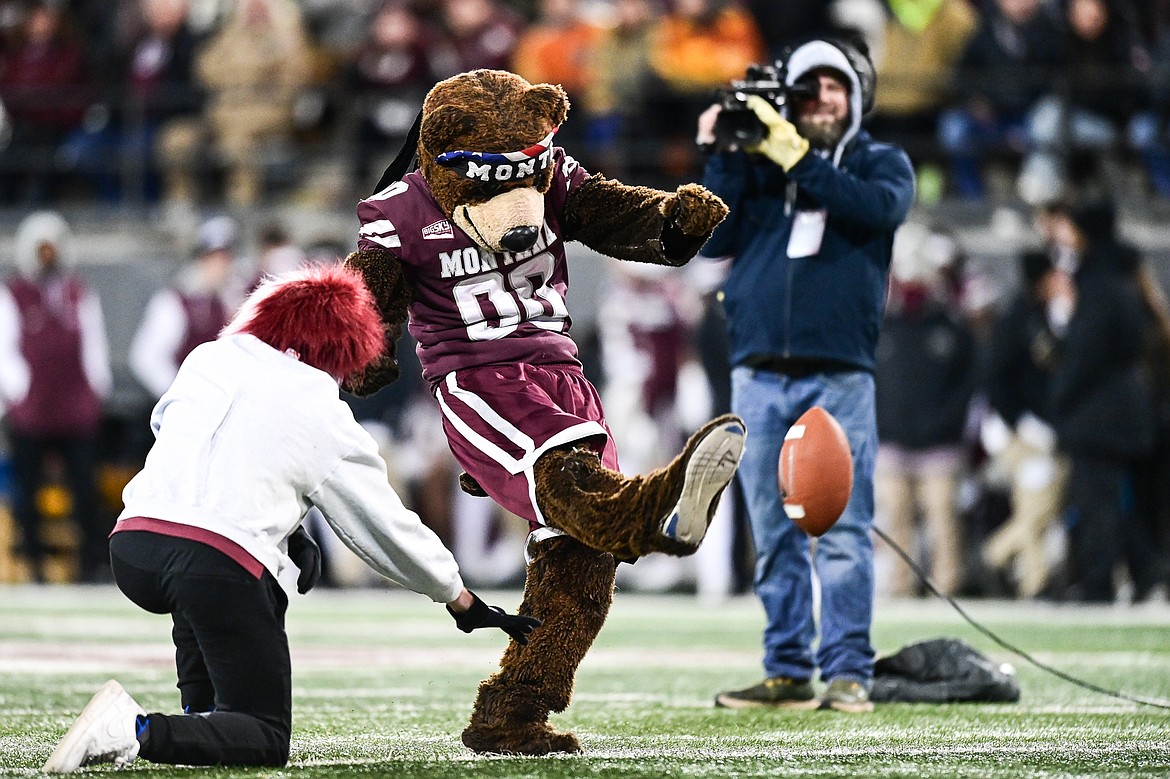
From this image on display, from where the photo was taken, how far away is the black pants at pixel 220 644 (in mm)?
3961

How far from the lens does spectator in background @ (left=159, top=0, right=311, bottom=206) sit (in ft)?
46.2

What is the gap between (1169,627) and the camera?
28.9 feet

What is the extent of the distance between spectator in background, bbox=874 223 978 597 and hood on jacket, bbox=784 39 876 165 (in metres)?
5.05

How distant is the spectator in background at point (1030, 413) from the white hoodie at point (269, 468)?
7.14m

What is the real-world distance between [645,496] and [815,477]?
3.19 ft

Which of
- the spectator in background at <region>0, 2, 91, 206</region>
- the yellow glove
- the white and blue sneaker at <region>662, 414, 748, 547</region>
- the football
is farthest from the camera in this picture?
the spectator in background at <region>0, 2, 91, 206</region>

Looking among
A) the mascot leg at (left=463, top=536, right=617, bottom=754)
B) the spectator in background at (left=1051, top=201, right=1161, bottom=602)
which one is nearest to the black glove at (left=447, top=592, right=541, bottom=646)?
the mascot leg at (left=463, top=536, right=617, bottom=754)

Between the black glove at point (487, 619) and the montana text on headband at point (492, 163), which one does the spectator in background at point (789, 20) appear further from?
the black glove at point (487, 619)

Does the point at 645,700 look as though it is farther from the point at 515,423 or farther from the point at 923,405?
the point at 923,405

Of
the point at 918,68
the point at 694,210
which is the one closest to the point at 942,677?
A: the point at 694,210

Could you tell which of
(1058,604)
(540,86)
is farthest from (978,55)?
(540,86)

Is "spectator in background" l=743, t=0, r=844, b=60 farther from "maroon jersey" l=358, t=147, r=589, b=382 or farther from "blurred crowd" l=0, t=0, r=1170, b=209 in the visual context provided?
"maroon jersey" l=358, t=147, r=589, b=382

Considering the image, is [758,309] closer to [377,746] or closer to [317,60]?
[377,746]

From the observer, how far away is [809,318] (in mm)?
5902
